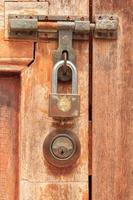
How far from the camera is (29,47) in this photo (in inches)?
52.6

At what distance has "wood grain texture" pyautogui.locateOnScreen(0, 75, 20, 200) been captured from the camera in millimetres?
1339

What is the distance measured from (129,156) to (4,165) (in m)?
0.26

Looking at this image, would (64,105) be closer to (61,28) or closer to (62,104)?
(62,104)

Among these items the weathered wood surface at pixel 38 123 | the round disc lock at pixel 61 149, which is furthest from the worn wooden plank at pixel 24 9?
the round disc lock at pixel 61 149

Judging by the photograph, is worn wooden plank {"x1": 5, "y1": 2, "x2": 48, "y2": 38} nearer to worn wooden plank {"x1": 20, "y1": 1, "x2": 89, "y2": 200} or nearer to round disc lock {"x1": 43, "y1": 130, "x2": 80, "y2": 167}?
worn wooden plank {"x1": 20, "y1": 1, "x2": 89, "y2": 200}

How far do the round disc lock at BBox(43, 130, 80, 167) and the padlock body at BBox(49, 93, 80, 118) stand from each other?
5 cm

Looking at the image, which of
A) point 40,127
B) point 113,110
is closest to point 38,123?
point 40,127

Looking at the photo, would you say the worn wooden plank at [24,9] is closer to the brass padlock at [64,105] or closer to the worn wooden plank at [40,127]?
the worn wooden plank at [40,127]

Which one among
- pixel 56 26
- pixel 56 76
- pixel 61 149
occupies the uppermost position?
pixel 56 26

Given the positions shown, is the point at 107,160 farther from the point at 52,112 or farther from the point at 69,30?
the point at 69,30

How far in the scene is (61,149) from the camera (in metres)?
1.32

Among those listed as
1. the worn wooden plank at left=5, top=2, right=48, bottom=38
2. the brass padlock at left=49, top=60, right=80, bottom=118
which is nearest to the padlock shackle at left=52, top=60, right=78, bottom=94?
the brass padlock at left=49, top=60, right=80, bottom=118

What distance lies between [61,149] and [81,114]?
0.28ft

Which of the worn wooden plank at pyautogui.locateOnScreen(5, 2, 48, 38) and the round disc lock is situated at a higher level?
the worn wooden plank at pyautogui.locateOnScreen(5, 2, 48, 38)
